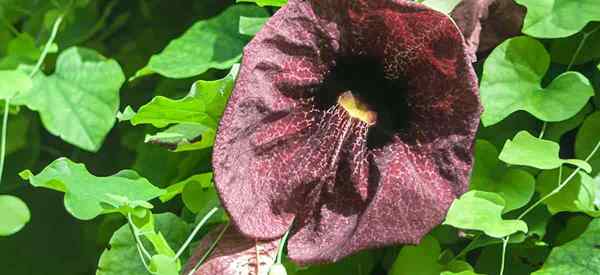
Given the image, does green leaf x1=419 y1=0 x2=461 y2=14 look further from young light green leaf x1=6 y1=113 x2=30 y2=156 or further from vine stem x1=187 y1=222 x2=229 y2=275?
young light green leaf x1=6 y1=113 x2=30 y2=156

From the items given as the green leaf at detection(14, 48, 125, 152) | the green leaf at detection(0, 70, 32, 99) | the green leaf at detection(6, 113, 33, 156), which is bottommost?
the green leaf at detection(6, 113, 33, 156)

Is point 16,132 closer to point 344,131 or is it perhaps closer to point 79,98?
point 79,98

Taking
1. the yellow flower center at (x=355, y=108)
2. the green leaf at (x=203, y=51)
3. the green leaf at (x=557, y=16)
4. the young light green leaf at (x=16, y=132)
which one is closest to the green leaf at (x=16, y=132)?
the young light green leaf at (x=16, y=132)

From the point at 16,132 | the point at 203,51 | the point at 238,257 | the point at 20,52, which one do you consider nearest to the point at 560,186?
the point at 238,257

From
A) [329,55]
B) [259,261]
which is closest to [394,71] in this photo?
[329,55]

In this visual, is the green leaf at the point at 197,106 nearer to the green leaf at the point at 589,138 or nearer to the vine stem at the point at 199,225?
the vine stem at the point at 199,225

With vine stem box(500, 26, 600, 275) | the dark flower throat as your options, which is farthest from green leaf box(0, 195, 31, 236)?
vine stem box(500, 26, 600, 275)
